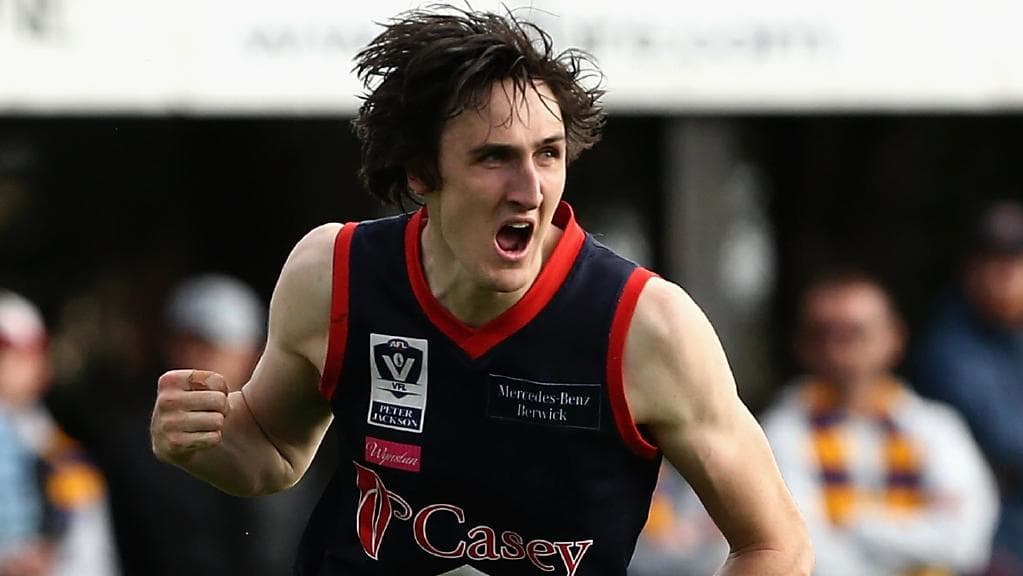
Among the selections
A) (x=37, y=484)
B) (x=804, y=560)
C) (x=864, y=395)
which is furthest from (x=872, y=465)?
(x=804, y=560)

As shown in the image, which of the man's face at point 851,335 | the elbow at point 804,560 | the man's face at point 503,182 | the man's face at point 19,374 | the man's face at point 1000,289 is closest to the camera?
the man's face at point 503,182

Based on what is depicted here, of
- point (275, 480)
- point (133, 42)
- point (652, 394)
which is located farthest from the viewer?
point (133, 42)

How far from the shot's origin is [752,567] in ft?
13.9

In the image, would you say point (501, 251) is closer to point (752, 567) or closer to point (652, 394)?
point (652, 394)

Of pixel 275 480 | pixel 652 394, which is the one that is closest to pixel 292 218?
pixel 275 480

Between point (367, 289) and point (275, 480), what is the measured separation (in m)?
0.55

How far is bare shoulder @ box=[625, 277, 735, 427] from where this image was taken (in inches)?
164

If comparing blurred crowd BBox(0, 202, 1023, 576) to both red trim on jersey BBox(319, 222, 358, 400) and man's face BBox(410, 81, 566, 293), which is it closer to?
red trim on jersey BBox(319, 222, 358, 400)

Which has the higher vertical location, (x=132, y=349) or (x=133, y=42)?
(x=133, y=42)

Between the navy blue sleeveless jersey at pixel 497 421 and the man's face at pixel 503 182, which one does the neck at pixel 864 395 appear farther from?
the man's face at pixel 503 182

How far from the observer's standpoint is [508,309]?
431 cm

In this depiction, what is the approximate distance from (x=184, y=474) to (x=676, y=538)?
206 cm

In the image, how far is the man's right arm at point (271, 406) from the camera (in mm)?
4398

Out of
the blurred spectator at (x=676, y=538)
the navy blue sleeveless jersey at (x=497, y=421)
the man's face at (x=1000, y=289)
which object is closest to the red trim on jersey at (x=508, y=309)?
the navy blue sleeveless jersey at (x=497, y=421)
